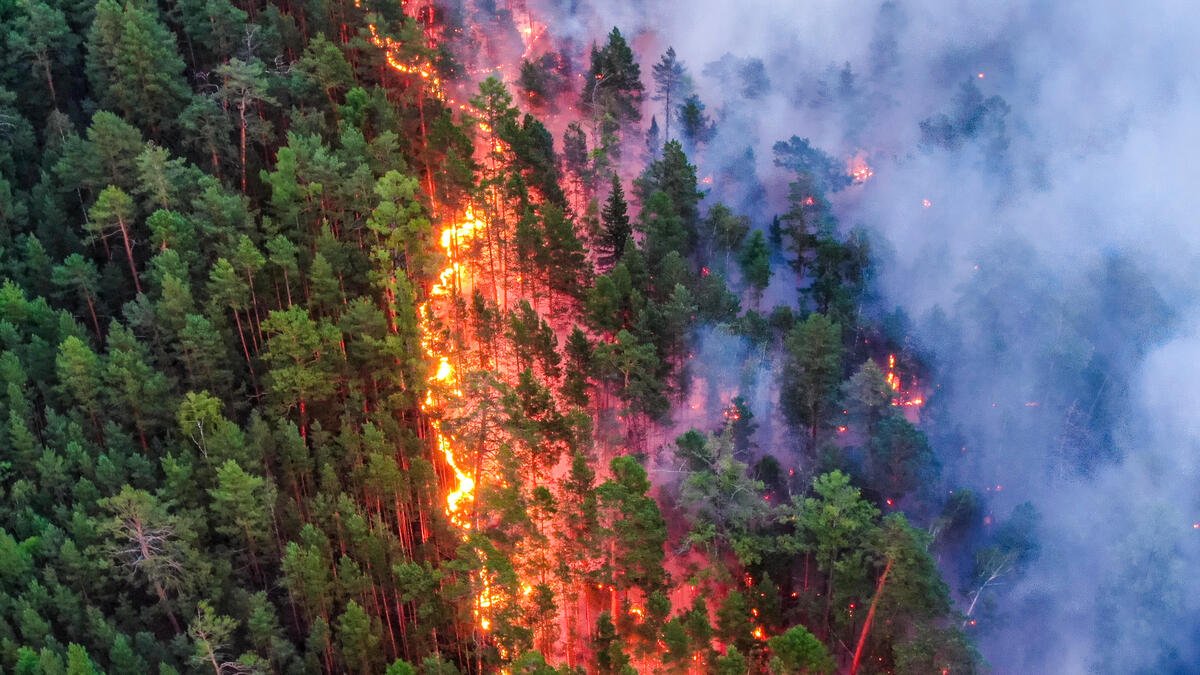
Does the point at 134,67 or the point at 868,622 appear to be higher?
the point at 134,67

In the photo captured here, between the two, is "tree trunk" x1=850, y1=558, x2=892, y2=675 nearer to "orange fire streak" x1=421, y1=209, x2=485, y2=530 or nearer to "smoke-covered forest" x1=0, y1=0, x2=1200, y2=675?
"smoke-covered forest" x1=0, y1=0, x2=1200, y2=675

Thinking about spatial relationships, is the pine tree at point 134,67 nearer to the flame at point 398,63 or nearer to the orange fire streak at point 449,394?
the flame at point 398,63

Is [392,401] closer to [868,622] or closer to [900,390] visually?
[868,622]

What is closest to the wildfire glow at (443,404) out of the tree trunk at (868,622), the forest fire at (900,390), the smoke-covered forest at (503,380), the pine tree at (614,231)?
the smoke-covered forest at (503,380)

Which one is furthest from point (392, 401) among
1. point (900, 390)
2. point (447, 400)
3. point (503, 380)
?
point (900, 390)

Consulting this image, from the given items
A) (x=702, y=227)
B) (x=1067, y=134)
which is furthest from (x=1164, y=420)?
(x=702, y=227)
